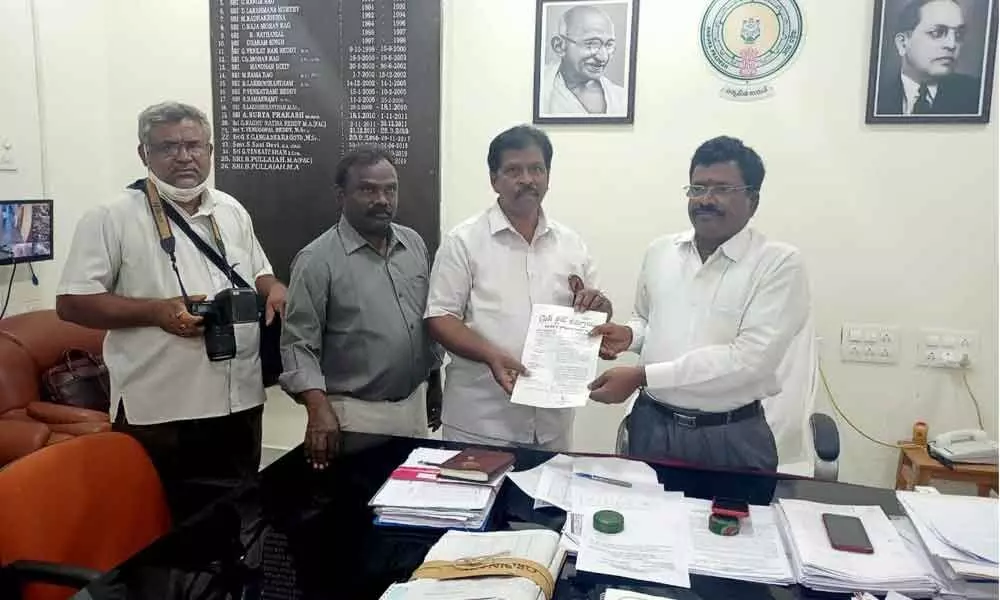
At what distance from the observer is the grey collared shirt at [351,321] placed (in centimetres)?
198

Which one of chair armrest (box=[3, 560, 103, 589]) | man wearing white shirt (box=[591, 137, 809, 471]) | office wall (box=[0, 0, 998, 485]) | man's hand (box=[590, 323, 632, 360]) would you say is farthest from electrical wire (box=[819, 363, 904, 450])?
chair armrest (box=[3, 560, 103, 589])

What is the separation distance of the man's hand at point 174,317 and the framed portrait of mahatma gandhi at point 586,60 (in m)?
1.63

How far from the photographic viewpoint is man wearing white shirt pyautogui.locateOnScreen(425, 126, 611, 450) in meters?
2.07

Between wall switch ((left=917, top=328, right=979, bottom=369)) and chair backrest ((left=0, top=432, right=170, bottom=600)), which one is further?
wall switch ((left=917, top=328, right=979, bottom=369))

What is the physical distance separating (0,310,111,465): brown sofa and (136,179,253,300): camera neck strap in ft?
3.14

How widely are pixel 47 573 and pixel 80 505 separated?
0.21m

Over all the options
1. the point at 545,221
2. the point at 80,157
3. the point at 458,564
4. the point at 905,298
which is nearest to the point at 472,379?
the point at 545,221

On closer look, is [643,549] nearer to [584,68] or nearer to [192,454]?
[192,454]

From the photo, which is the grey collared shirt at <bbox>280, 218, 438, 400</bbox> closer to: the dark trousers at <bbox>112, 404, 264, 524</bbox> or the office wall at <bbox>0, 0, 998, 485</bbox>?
the dark trousers at <bbox>112, 404, 264, 524</bbox>

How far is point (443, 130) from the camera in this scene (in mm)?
3107

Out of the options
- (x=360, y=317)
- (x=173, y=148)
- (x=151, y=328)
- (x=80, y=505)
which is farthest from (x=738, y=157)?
(x=80, y=505)

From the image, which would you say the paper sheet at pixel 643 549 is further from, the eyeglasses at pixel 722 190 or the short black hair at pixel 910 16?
the short black hair at pixel 910 16

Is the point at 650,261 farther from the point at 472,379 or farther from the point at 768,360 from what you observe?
the point at 472,379

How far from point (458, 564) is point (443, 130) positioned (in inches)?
88.1
